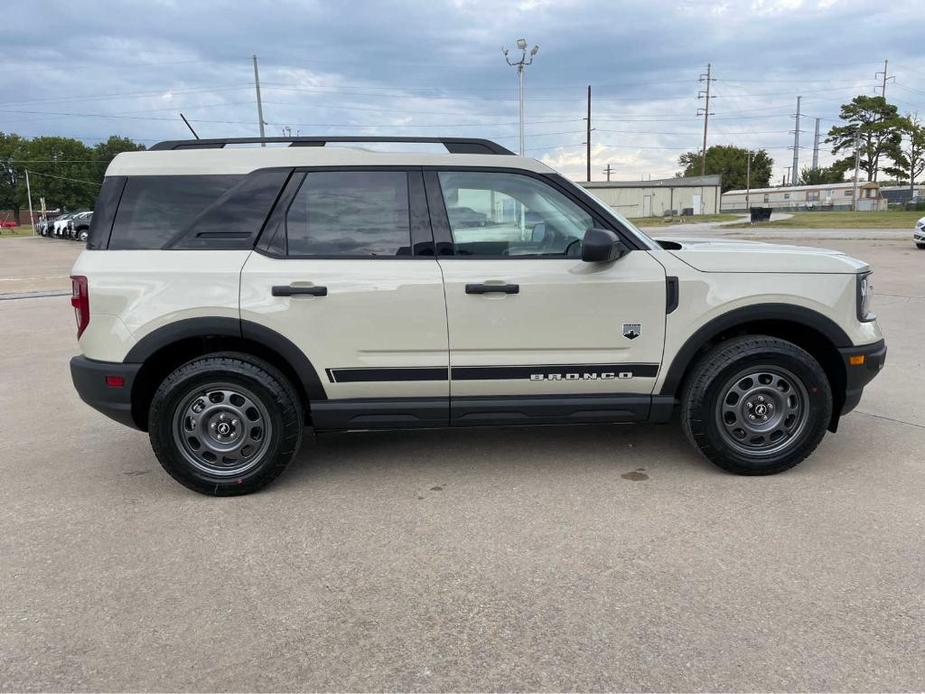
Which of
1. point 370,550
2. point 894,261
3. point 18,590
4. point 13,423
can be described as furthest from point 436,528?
point 894,261

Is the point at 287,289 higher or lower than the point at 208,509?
higher

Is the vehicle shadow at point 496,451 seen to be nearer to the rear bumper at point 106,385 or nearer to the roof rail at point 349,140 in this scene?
Answer: the rear bumper at point 106,385

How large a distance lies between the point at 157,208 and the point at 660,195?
73470mm

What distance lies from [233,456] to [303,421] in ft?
1.39

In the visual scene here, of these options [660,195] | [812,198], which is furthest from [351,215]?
[812,198]

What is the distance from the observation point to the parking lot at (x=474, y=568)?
2463 mm

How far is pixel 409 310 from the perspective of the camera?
12.5 feet

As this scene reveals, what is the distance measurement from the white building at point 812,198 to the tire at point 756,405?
7966 cm

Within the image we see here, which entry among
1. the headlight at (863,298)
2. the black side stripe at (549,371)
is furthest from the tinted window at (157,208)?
the headlight at (863,298)

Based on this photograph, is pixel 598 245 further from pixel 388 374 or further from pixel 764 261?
pixel 388 374

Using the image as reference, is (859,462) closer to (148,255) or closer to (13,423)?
(148,255)

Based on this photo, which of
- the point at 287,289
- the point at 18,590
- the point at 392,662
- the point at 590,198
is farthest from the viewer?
the point at 590,198

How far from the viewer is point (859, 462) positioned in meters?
4.31

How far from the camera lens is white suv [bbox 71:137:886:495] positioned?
3779 millimetres
